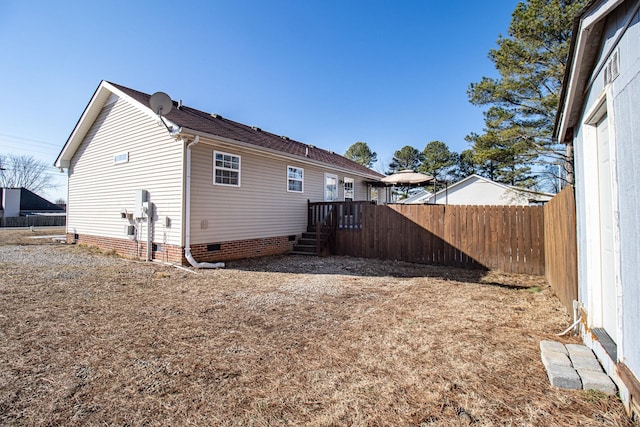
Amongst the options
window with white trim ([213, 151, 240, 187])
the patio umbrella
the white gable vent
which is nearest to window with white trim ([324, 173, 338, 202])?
the patio umbrella

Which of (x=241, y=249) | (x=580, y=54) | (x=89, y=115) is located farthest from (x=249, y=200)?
(x=580, y=54)

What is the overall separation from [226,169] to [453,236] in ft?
22.1

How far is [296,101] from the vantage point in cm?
1828

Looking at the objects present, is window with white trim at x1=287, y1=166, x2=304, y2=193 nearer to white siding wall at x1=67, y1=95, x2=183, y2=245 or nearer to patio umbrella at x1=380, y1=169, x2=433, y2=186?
white siding wall at x1=67, y1=95, x2=183, y2=245

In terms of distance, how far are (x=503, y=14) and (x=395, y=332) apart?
15.2m

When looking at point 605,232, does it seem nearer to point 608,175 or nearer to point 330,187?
point 608,175

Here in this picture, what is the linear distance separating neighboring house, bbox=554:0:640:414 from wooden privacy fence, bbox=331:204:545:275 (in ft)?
14.5

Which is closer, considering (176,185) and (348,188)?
(176,185)

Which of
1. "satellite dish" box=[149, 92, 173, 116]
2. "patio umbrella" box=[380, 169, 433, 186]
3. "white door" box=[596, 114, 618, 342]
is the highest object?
"satellite dish" box=[149, 92, 173, 116]

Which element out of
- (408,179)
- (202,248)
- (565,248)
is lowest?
(202,248)

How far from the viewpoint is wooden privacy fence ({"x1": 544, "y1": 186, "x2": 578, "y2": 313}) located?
153 inches

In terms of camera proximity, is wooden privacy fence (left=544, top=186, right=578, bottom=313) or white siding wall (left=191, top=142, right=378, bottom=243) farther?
white siding wall (left=191, top=142, right=378, bottom=243)

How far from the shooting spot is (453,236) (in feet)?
27.6

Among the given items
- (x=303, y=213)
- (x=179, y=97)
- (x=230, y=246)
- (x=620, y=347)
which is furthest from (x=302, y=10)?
(x=620, y=347)
